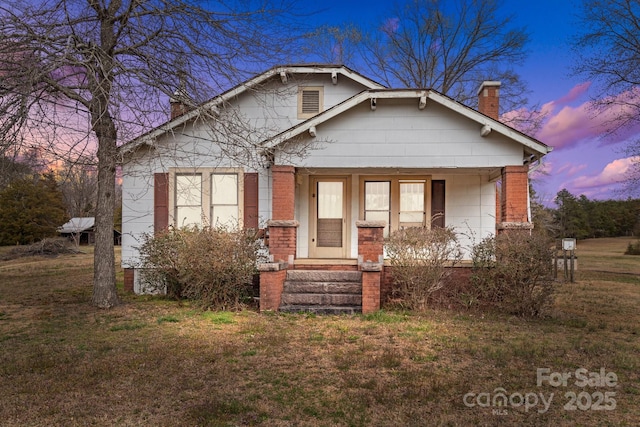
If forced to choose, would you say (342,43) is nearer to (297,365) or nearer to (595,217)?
(297,365)

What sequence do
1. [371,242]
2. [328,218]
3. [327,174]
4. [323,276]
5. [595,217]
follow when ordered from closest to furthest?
[371,242], [323,276], [327,174], [328,218], [595,217]

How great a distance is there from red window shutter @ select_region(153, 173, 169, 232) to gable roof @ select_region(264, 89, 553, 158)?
3469 mm

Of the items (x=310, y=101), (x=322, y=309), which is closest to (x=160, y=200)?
(x=310, y=101)

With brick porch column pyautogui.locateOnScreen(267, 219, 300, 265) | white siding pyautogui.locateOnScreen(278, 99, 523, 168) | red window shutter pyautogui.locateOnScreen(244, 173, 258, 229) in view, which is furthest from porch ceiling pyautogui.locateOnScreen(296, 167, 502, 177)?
brick porch column pyautogui.locateOnScreen(267, 219, 300, 265)

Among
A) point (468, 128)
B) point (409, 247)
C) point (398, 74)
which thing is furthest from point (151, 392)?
point (398, 74)

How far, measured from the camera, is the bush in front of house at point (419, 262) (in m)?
8.24

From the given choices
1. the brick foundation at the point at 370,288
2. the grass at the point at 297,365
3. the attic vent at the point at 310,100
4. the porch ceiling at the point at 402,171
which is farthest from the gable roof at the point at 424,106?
the grass at the point at 297,365

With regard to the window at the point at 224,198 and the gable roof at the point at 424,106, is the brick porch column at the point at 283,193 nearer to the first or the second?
the gable roof at the point at 424,106

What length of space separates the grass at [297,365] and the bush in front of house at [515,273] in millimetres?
439

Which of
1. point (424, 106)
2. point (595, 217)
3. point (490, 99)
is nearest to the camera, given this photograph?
point (424, 106)

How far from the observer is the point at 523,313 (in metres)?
8.04

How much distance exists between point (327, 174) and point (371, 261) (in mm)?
3766

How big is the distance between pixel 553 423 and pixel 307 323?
4.40 meters

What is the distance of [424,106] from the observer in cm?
960
